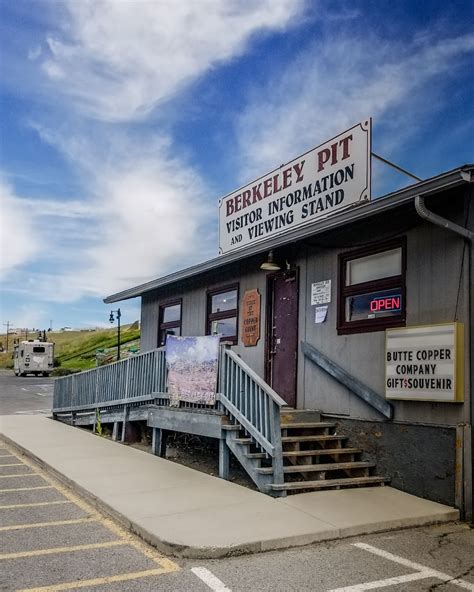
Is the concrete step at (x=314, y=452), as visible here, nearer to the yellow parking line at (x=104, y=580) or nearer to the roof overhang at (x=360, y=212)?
the yellow parking line at (x=104, y=580)

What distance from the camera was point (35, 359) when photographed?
44.3 m

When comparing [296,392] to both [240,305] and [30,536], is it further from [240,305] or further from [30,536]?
[30,536]

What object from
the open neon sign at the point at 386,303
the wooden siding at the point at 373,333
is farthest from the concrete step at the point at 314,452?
the open neon sign at the point at 386,303

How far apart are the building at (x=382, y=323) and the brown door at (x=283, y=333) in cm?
2

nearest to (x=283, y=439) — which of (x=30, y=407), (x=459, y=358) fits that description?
(x=459, y=358)

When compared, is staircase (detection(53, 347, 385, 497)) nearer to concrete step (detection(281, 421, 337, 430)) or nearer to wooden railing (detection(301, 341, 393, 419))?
concrete step (detection(281, 421, 337, 430))

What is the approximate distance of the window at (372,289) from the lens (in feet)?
24.7

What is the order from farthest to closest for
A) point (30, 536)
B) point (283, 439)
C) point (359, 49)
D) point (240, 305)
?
point (359, 49), point (240, 305), point (283, 439), point (30, 536)

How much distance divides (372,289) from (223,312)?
4053 mm

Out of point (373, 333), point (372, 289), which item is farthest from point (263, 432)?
point (372, 289)

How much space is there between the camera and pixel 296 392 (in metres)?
9.16

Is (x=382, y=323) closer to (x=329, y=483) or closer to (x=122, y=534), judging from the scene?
(x=329, y=483)

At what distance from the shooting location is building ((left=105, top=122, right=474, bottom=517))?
6.52 m

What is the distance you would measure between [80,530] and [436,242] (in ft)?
16.8
